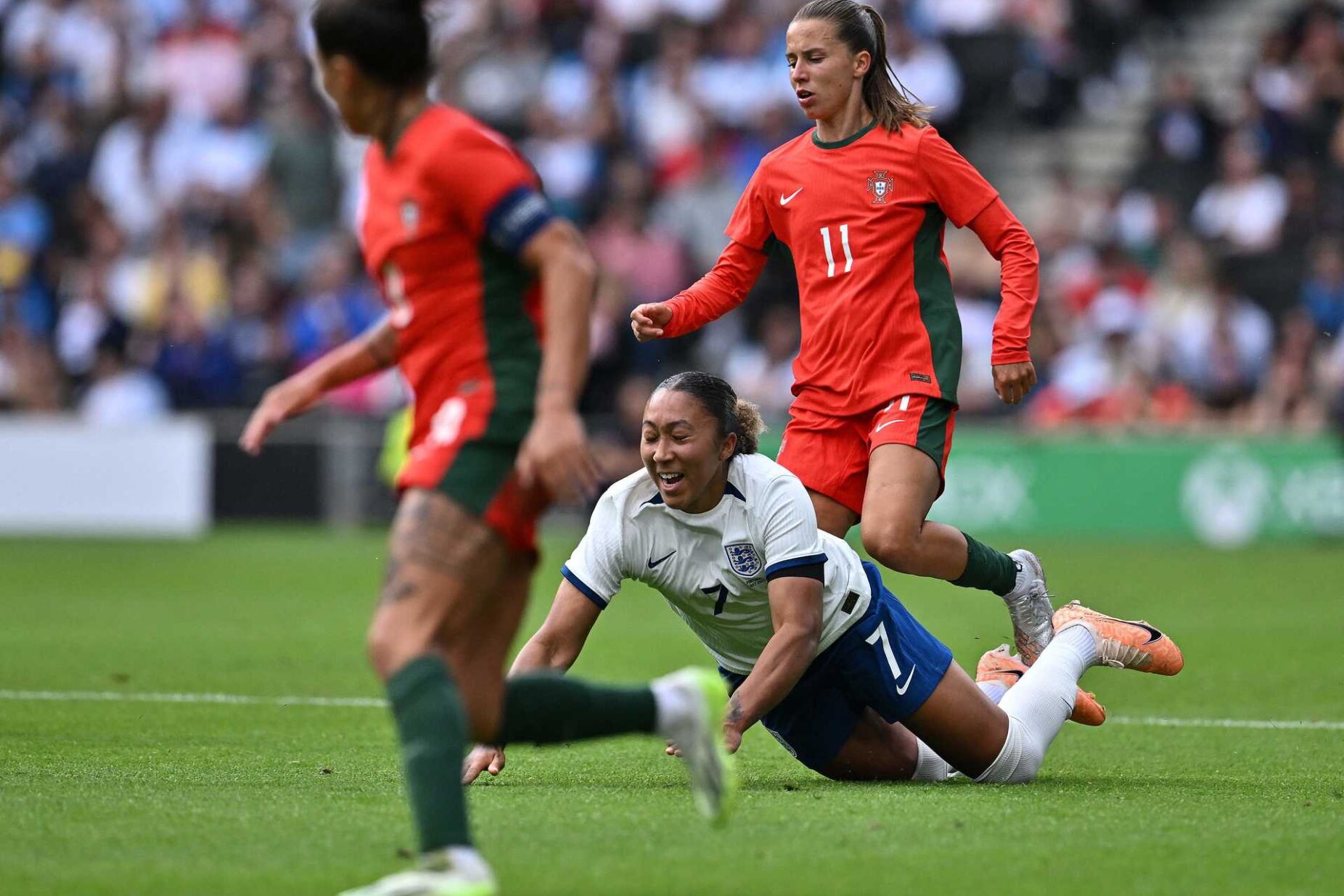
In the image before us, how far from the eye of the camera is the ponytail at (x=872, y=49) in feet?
23.1

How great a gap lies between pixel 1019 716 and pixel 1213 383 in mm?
12882

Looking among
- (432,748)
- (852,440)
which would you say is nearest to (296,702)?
(852,440)

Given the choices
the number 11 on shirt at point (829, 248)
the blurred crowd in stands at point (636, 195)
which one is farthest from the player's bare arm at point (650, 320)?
the blurred crowd in stands at point (636, 195)

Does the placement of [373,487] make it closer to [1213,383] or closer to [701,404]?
[1213,383]

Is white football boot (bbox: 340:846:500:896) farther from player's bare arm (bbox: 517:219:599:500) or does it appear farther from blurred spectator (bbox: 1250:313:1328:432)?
blurred spectator (bbox: 1250:313:1328:432)

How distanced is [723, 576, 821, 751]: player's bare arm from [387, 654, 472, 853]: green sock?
5.48ft

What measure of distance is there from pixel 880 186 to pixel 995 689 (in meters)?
1.79

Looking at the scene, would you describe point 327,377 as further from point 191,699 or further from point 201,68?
point 201,68

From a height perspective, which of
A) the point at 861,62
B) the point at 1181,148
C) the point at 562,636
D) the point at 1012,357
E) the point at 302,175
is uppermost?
the point at 1181,148

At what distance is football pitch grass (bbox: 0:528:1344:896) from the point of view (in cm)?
Result: 466

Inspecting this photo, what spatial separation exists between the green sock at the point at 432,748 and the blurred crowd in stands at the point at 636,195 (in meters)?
14.4

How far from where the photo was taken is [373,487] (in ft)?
63.5

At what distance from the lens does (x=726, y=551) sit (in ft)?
19.7

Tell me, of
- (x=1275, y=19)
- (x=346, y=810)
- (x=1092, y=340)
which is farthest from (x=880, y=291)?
(x=1275, y=19)
